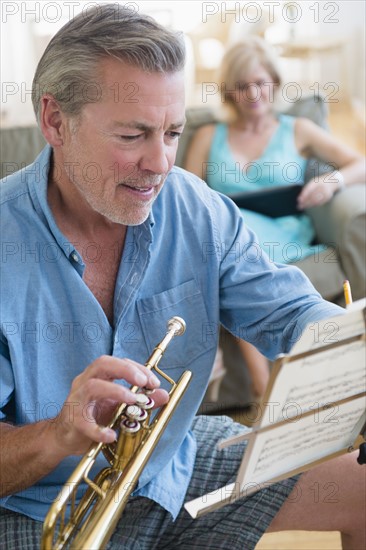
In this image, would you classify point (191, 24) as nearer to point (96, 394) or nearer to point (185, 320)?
point (185, 320)

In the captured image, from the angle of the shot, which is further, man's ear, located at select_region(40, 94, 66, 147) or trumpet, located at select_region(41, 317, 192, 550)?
man's ear, located at select_region(40, 94, 66, 147)

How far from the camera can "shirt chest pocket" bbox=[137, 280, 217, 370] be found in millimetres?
1345

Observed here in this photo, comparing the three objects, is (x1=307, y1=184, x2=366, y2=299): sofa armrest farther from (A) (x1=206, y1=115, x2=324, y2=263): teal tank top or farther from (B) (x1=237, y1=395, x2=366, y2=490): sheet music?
(B) (x1=237, y1=395, x2=366, y2=490): sheet music

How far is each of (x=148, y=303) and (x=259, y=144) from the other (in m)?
1.71

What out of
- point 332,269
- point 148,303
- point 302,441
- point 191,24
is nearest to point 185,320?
point 148,303

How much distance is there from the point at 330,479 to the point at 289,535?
709 mm

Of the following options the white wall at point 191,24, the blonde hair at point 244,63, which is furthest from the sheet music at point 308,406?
the white wall at point 191,24

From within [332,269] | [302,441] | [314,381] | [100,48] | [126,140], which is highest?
[100,48]

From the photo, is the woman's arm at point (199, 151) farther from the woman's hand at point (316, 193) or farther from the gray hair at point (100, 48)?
the gray hair at point (100, 48)

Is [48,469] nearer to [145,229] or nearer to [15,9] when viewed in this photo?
[145,229]

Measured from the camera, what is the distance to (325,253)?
2641 mm

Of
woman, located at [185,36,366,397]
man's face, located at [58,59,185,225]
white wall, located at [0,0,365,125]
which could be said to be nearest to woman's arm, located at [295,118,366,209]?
woman, located at [185,36,366,397]

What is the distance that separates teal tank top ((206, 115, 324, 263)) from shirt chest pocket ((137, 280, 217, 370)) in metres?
1.38

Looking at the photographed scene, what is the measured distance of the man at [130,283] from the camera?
1228mm
